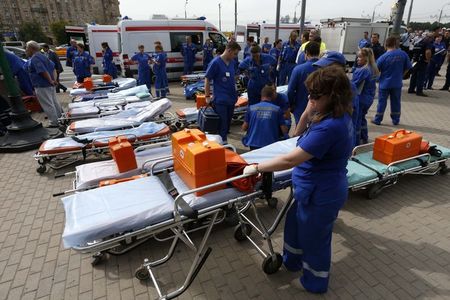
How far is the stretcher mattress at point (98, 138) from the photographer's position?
5.08 m

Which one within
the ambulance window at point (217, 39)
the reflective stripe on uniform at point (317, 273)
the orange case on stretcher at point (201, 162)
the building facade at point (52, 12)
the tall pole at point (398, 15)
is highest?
the building facade at point (52, 12)

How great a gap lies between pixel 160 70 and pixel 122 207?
913cm

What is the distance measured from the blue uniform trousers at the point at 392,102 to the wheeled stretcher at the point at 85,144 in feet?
16.9

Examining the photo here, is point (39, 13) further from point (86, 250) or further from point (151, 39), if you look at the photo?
point (86, 250)

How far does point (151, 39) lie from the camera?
45.4ft

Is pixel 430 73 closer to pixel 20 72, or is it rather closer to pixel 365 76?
pixel 365 76

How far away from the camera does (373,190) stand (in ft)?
13.6

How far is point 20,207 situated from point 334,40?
18836 mm

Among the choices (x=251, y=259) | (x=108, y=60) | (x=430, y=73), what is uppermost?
(x=108, y=60)

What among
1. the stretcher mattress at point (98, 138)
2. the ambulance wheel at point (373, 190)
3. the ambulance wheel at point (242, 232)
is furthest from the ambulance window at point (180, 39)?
the ambulance wheel at point (242, 232)

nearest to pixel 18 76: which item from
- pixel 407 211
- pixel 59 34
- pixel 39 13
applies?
pixel 407 211

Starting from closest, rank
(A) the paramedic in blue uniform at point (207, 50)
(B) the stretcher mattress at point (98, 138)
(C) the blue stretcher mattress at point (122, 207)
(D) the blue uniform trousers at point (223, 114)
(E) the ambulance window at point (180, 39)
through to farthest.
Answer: (C) the blue stretcher mattress at point (122, 207) → (B) the stretcher mattress at point (98, 138) → (D) the blue uniform trousers at point (223, 114) → (E) the ambulance window at point (180, 39) → (A) the paramedic in blue uniform at point (207, 50)

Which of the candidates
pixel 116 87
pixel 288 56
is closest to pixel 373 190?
pixel 288 56

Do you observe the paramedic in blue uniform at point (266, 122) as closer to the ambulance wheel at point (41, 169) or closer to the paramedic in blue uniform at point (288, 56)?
the ambulance wheel at point (41, 169)
